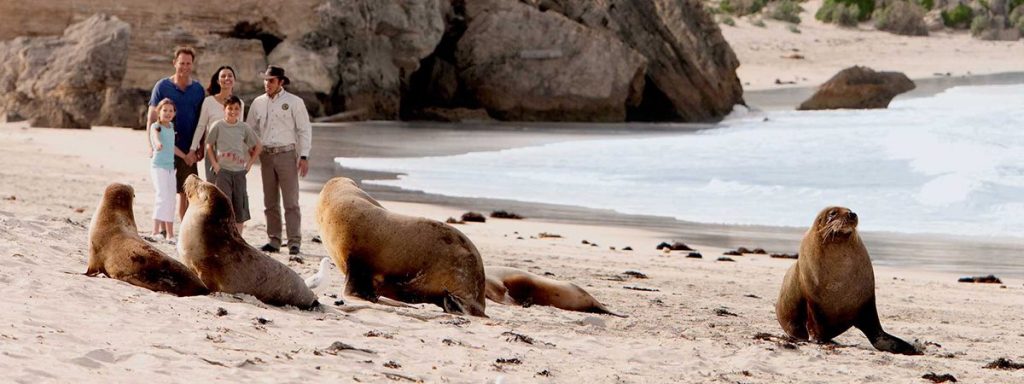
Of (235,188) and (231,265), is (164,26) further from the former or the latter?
(231,265)

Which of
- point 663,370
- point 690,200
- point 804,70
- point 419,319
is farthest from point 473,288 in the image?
point 804,70

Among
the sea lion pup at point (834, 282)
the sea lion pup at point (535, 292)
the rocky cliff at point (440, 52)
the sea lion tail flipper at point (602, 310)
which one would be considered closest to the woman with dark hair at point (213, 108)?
the sea lion pup at point (535, 292)

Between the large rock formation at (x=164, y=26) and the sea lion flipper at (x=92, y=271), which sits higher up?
the large rock formation at (x=164, y=26)

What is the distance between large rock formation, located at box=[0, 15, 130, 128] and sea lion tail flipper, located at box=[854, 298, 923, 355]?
18332 millimetres

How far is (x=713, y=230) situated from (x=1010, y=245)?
261 centimetres

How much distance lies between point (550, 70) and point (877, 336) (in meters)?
23.9

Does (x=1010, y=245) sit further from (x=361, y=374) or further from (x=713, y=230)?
(x=361, y=374)

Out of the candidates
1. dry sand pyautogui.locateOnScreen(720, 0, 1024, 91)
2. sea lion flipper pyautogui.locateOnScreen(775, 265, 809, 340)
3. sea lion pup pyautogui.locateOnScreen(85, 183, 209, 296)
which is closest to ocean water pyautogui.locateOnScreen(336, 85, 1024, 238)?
sea lion flipper pyautogui.locateOnScreen(775, 265, 809, 340)

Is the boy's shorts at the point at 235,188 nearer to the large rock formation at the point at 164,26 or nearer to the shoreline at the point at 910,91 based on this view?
the large rock formation at the point at 164,26

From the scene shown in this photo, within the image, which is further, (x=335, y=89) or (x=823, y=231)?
(x=335, y=89)

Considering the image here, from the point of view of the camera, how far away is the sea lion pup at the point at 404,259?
7.93 meters

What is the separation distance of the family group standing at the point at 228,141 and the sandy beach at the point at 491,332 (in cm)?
50

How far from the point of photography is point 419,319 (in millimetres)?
7395

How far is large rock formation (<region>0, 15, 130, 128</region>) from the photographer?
79.8 ft
